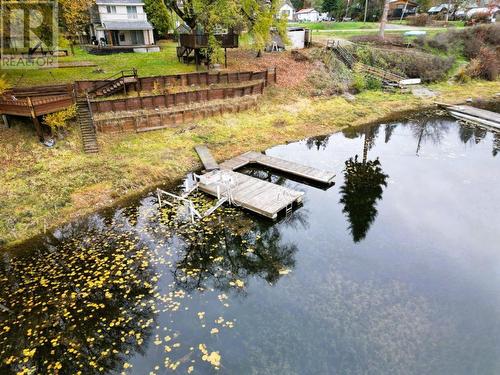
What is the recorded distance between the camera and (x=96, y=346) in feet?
36.9

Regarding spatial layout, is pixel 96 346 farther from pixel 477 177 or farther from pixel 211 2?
pixel 211 2

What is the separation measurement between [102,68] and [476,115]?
1538 inches

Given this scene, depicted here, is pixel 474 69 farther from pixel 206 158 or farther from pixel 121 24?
pixel 121 24

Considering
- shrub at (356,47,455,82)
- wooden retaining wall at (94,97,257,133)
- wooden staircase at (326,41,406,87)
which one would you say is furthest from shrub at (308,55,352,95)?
wooden retaining wall at (94,97,257,133)

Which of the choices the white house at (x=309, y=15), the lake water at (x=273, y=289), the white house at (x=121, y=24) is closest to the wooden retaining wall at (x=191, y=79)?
the lake water at (x=273, y=289)

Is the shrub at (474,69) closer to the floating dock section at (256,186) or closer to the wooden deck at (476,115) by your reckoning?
the wooden deck at (476,115)

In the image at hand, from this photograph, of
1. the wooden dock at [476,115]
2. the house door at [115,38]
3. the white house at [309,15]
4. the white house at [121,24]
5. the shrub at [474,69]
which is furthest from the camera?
the white house at [309,15]

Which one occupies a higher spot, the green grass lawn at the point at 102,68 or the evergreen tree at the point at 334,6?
the evergreen tree at the point at 334,6

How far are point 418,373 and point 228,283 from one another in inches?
289

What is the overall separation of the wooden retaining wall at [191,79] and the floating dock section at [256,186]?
10.7 m

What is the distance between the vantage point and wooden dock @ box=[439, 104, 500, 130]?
105 ft

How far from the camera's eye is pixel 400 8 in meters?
80.2

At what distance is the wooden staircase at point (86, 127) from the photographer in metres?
23.1

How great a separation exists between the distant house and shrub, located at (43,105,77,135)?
270 feet
